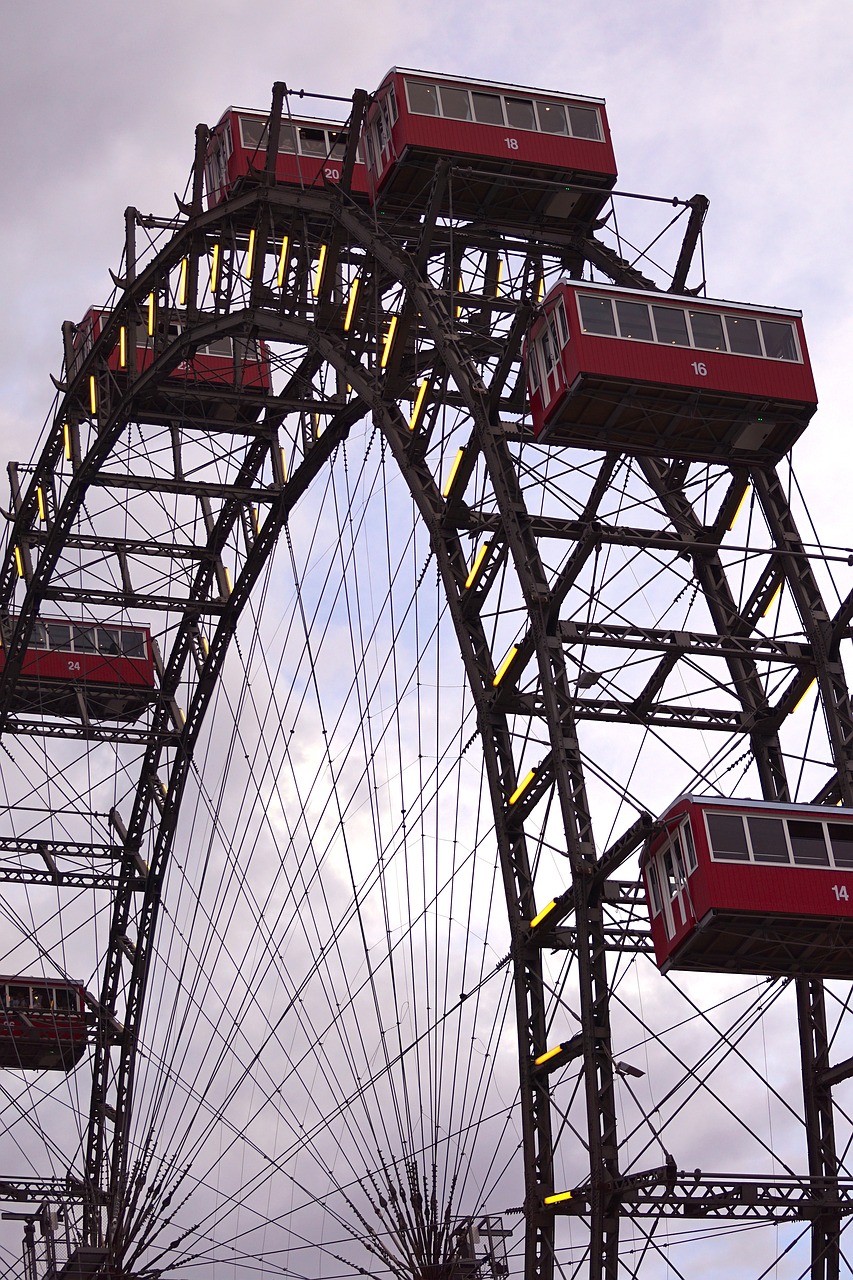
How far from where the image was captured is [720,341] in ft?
138

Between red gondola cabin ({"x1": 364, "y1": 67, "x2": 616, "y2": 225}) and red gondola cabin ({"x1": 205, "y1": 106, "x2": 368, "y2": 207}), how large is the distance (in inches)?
164

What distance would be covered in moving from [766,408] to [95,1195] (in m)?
44.6

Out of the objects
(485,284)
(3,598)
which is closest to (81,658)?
(3,598)

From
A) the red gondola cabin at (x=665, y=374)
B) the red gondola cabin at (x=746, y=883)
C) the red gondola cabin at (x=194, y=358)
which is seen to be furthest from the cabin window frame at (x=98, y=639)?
the red gondola cabin at (x=746, y=883)

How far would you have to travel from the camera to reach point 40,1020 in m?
Answer: 72.6

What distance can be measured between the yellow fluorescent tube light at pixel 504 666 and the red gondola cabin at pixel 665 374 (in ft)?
15.0

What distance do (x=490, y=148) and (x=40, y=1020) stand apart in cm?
3943

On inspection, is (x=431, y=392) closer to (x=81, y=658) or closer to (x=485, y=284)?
(x=485, y=284)

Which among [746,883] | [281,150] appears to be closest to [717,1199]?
[746,883]

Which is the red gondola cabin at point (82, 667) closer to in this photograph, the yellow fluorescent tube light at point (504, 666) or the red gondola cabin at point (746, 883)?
the yellow fluorescent tube light at point (504, 666)

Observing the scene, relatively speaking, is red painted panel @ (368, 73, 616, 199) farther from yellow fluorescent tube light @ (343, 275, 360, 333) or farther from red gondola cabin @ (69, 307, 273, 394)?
red gondola cabin @ (69, 307, 273, 394)

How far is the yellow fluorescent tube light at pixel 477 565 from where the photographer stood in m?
42.7

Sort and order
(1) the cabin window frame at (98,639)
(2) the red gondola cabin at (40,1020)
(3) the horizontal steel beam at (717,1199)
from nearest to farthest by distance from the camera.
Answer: (3) the horizontal steel beam at (717,1199) → (1) the cabin window frame at (98,639) → (2) the red gondola cabin at (40,1020)

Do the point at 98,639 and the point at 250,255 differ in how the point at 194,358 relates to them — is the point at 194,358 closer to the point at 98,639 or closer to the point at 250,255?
the point at 250,255
